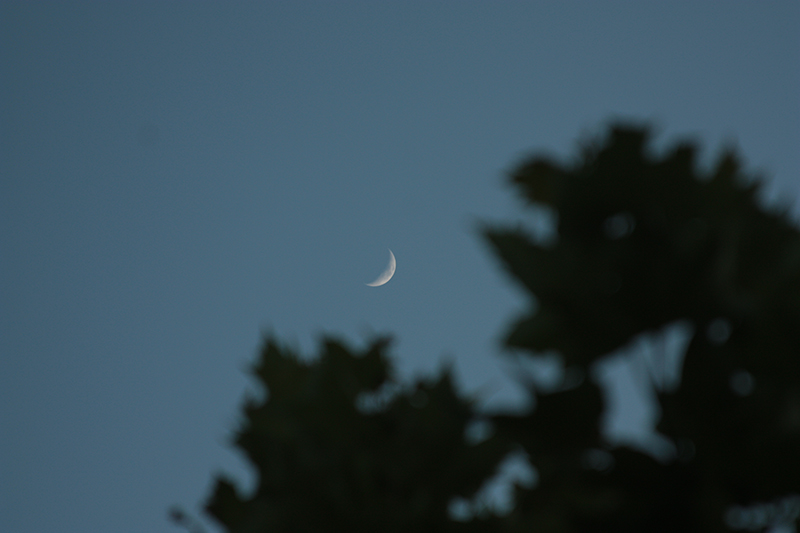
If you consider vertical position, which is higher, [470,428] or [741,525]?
[470,428]

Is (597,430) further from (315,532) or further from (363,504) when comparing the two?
(315,532)

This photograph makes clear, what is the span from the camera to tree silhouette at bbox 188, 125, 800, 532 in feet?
6.83

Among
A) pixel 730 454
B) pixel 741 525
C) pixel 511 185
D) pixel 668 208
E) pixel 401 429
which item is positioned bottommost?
pixel 741 525

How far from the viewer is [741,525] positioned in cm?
214

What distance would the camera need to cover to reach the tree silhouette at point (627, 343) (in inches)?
82.0

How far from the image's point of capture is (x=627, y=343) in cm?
223

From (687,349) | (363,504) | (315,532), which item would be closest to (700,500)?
(687,349)

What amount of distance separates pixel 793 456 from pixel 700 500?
1.04ft

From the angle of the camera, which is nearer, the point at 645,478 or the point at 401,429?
the point at 645,478

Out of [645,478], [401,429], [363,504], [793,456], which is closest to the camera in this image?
[793,456]

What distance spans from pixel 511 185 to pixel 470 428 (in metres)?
1.04

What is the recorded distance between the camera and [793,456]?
2031mm

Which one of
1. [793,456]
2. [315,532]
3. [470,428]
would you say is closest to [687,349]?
[793,456]

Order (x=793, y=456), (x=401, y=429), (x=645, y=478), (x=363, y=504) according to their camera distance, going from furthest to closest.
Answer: (x=401, y=429)
(x=363, y=504)
(x=645, y=478)
(x=793, y=456)
